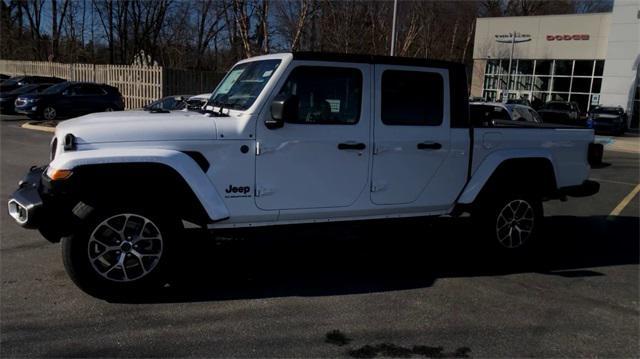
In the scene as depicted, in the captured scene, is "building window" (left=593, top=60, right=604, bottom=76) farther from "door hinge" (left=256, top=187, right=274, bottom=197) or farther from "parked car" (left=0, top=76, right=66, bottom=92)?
"door hinge" (left=256, top=187, right=274, bottom=197)

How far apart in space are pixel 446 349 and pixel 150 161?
2665 millimetres

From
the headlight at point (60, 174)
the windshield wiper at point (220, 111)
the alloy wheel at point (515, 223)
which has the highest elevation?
the windshield wiper at point (220, 111)

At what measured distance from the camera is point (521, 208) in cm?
611

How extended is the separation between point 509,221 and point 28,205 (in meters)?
4.76

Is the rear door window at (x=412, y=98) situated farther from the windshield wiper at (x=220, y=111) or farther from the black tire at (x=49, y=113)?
the black tire at (x=49, y=113)

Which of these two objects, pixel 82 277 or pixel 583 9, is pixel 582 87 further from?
pixel 82 277

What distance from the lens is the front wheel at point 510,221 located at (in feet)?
19.4

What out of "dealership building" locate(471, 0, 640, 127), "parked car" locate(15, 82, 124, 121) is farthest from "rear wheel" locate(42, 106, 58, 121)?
"dealership building" locate(471, 0, 640, 127)

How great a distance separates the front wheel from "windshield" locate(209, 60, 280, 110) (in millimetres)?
2720

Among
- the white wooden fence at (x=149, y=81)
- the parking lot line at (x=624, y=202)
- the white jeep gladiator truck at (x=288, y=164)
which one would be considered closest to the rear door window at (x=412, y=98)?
the white jeep gladiator truck at (x=288, y=164)

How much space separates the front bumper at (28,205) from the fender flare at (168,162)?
0.94ft

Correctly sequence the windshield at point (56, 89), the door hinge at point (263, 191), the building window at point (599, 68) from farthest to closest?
1. the building window at point (599, 68)
2. the windshield at point (56, 89)
3. the door hinge at point (263, 191)

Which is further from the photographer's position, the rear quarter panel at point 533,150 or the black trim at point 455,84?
the rear quarter panel at point 533,150

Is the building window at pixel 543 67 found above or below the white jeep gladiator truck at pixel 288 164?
above
